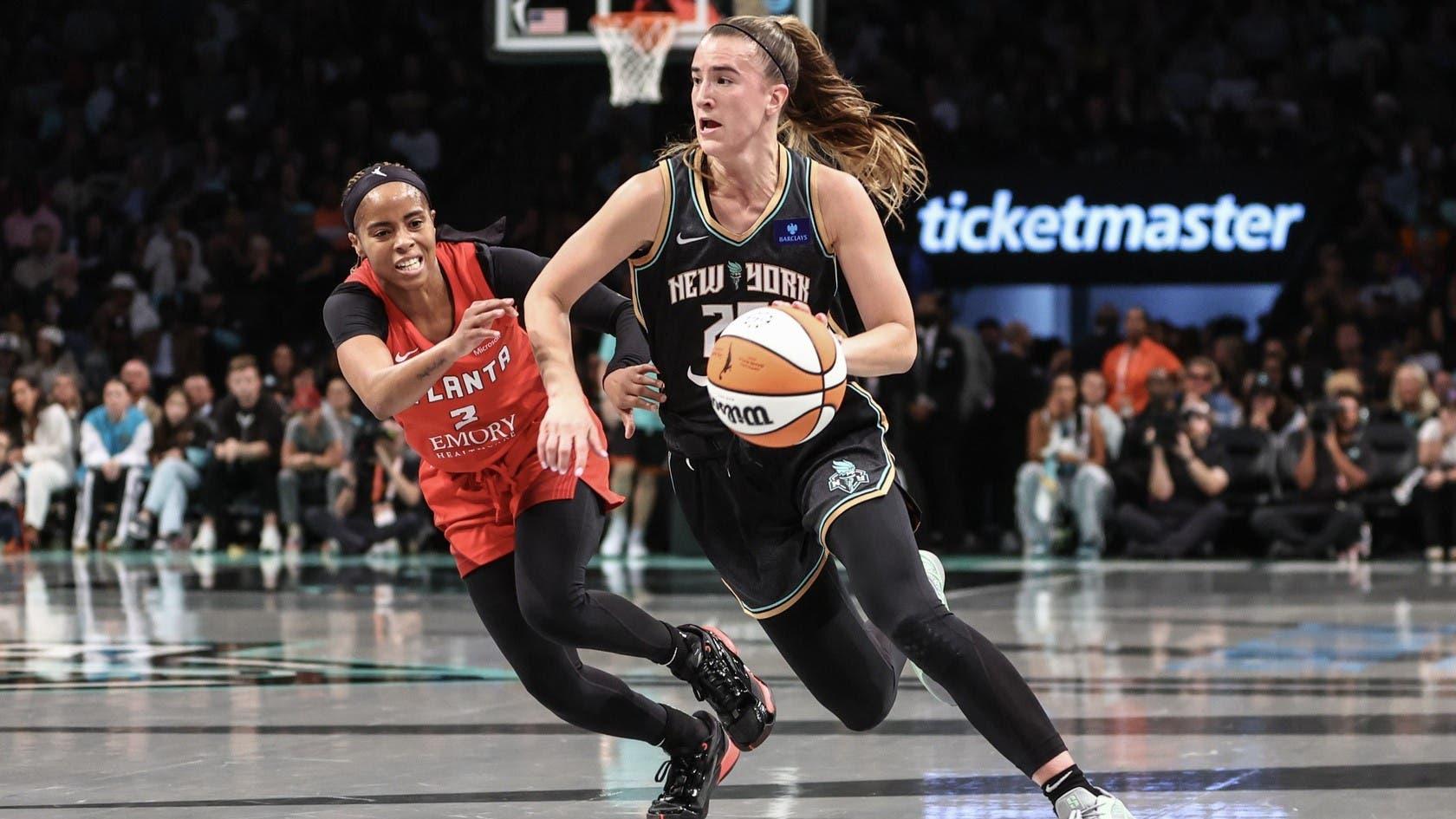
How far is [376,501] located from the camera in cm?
1627

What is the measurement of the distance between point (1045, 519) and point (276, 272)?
8.60 meters

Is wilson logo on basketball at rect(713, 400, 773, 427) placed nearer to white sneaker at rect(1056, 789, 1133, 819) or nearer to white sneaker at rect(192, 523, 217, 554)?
white sneaker at rect(1056, 789, 1133, 819)

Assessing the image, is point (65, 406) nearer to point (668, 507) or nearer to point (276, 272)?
point (276, 272)

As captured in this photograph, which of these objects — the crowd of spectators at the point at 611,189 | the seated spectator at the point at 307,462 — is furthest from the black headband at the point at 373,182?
the seated spectator at the point at 307,462

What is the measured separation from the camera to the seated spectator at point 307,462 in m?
16.4

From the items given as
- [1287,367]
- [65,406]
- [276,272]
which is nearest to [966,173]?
[1287,367]

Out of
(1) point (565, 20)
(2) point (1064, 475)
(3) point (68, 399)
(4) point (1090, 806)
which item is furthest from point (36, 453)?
(4) point (1090, 806)

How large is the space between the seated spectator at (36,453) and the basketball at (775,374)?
13.8 meters

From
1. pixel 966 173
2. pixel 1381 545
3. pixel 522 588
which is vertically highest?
pixel 966 173

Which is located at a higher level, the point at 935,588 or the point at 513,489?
the point at 513,489

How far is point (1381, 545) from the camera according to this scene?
51.2 ft

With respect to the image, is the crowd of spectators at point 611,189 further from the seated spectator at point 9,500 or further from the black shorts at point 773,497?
the black shorts at point 773,497

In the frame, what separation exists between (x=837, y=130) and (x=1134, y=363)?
37.8 ft

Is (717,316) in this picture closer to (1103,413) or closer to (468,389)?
(468,389)
